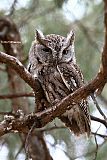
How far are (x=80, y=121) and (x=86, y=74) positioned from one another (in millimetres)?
1434

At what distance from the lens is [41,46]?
4098mm

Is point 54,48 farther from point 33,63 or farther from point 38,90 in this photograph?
point 38,90

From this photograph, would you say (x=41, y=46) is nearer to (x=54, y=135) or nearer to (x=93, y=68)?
(x=54, y=135)

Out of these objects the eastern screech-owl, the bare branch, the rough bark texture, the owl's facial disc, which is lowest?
the bare branch

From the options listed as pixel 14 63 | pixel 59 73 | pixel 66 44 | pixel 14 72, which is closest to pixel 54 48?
pixel 66 44

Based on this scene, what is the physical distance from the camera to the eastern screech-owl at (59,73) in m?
3.69

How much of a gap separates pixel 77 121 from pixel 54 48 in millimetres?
607

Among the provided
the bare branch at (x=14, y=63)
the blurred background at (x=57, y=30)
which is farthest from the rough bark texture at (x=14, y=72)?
the bare branch at (x=14, y=63)

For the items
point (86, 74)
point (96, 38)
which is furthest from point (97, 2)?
point (86, 74)

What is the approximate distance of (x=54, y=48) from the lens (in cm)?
399

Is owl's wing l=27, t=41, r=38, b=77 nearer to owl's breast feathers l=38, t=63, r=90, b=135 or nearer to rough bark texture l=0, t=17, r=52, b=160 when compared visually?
owl's breast feathers l=38, t=63, r=90, b=135

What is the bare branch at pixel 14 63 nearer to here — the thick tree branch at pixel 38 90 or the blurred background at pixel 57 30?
the thick tree branch at pixel 38 90

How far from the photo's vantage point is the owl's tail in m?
3.77

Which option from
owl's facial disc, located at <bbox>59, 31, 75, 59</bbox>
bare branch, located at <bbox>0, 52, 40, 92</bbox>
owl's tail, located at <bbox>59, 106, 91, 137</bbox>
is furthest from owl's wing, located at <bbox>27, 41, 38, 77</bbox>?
bare branch, located at <bbox>0, 52, 40, 92</bbox>
